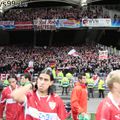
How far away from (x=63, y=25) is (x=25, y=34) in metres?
8.38

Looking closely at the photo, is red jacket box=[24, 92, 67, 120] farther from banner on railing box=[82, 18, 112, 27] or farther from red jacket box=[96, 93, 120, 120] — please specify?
banner on railing box=[82, 18, 112, 27]

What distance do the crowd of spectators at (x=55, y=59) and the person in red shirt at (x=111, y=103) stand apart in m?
29.2

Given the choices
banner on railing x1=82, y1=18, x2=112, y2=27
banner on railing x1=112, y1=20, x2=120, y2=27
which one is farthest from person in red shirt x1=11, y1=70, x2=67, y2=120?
banner on railing x1=112, y1=20, x2=120, y2=27

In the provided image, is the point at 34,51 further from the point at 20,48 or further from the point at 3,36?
the point at 3,36

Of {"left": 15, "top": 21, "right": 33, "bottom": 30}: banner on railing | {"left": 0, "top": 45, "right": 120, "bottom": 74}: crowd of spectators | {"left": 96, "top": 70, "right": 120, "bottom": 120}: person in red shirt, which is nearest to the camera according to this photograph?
{"left": 96, "top": 70, "right": 120, "bottom": 120}: person in red shirt

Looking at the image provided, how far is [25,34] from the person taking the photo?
171 ft

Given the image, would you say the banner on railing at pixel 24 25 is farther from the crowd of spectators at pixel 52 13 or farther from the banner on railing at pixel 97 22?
the banner on railing at pixel 97 22

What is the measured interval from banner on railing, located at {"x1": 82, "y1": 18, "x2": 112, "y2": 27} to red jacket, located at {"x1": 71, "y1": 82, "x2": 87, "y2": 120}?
3532 centimetres

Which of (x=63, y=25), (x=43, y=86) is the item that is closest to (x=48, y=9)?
(x=63, y=25)

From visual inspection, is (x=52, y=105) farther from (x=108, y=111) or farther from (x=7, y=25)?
(x=7, y=25)

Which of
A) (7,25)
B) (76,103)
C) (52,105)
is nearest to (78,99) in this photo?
(76,103)

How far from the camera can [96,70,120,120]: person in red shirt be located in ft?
13.0

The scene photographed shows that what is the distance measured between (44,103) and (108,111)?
1.21 m

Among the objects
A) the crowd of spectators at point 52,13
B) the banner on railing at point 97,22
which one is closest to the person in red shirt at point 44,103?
the banner on railing at point 97,22
